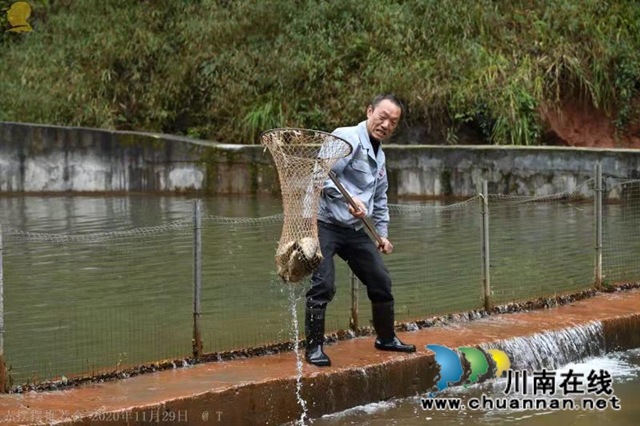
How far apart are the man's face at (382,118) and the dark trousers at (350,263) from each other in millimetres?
711

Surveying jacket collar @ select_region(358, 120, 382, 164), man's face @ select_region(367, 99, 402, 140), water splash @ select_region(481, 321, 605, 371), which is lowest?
water splash @ select_region(481, 321, 605, 371)

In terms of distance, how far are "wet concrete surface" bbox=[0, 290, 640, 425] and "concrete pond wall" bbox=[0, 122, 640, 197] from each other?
1087cm

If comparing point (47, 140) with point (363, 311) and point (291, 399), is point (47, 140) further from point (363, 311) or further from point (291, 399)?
point (291, 399)

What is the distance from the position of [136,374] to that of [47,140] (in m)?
16.8

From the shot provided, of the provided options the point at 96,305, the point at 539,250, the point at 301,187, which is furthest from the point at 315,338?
the point at 539,250

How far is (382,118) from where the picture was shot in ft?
27.0

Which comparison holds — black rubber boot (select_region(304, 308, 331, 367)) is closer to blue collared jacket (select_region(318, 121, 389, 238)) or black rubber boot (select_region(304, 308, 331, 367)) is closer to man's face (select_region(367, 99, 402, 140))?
blue collared jacket (select_region(318, 121, 389, 238))

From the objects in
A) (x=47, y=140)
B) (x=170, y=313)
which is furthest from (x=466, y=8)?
(x=170, y=313)

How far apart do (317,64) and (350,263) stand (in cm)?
1787

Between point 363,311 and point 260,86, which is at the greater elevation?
point 260,86

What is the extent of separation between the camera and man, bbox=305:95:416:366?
26.7ft

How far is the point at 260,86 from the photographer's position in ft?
87.4

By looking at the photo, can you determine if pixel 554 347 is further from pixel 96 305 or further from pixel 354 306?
pixel 96 305

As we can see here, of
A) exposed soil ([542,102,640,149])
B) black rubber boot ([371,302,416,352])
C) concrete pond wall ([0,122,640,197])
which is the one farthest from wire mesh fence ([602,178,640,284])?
exposed soil ([542,102,640,149])
